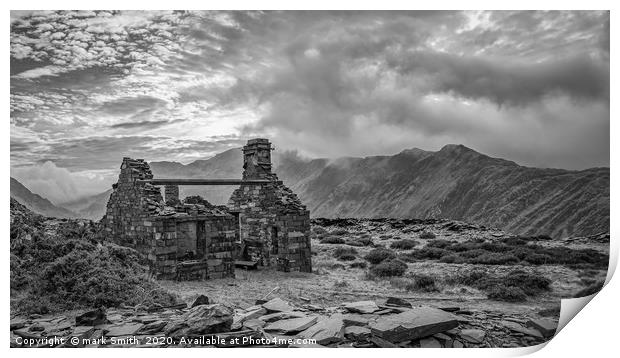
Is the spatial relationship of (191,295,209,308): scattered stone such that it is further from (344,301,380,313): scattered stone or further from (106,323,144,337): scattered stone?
(344,301,380,313): scattered stone

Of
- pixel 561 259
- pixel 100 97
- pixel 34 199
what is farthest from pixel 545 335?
pixel 34 199

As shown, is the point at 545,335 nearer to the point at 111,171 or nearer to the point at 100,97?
the point at 100,97

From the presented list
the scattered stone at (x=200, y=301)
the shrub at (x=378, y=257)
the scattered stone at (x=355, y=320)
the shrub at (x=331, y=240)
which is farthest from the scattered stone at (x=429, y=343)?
the shrub at (x=331, y=240)

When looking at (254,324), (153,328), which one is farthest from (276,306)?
(153,328)

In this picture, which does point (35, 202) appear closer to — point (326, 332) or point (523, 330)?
point (326, 332)

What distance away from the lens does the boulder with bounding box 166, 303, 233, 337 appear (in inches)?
306

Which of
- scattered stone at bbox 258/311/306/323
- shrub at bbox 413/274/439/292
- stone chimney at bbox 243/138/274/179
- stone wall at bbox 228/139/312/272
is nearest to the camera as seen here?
scattered stone at bbox 258/311/306/323

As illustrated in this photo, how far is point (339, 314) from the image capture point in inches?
347

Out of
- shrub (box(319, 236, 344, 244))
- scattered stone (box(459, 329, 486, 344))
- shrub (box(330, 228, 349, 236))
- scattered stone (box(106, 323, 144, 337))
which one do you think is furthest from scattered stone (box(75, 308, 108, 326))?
shrub (box(330, 228, 349, 236))

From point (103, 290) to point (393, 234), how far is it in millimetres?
Result: 22478

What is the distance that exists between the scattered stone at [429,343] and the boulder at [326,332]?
1387 mm

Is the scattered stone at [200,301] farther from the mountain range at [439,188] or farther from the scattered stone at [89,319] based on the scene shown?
the mountain range at [439,188]

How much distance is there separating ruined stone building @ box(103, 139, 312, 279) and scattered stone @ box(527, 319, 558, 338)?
8.79 metres

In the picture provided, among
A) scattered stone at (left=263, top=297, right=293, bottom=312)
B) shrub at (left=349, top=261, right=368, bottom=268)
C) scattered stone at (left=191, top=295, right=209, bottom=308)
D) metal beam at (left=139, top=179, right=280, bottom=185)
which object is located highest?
metal beam at (left=139, top=179, right=280, bottom=185)
